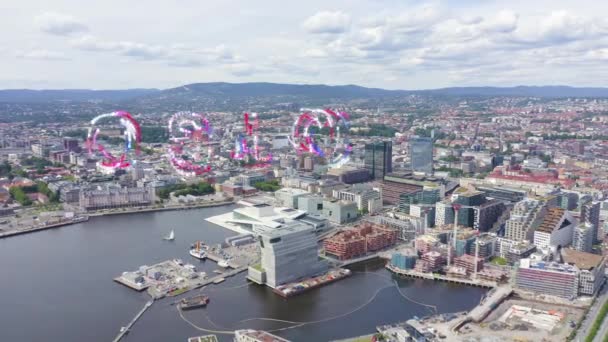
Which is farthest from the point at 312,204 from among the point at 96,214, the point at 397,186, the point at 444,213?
the point at 96,214

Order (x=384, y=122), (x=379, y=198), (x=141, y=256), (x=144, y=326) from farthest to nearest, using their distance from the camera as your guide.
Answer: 1. (x=384, y=122)
2. (x=379, y=198)
3. (x=141, y=256)
4. (x=144, y=326)

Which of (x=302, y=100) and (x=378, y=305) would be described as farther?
(x=302, y=100)

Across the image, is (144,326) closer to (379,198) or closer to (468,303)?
(468,303)

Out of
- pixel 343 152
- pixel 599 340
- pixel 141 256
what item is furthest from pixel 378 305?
pixel 343 152

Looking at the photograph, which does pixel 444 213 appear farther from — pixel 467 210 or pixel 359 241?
pixel 359 241

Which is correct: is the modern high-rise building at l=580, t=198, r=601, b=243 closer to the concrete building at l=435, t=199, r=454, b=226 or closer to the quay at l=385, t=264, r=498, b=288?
the concrete building at l=435, t=199, r=454, b=226

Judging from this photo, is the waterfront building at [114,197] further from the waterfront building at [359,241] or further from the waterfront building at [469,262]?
the waterfront building at [469,262]
